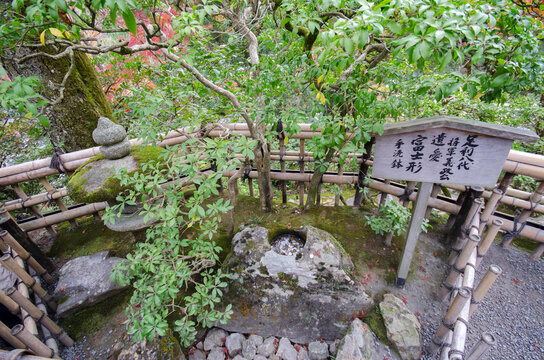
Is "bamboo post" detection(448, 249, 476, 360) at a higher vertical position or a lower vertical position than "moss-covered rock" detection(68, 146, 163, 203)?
Result: lower

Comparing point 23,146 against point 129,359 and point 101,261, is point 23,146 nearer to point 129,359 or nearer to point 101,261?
point 101,261

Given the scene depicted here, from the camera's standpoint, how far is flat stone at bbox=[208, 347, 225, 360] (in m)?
2.56

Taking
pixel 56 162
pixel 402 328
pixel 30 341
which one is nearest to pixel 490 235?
pixel 402 328

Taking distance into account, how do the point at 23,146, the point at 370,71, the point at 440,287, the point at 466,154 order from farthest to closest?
the point at 23,146, the point at 440,287, the point at 370,71, the point at 466,154

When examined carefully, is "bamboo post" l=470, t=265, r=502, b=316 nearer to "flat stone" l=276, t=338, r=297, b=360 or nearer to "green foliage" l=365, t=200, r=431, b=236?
"green foliage" l=365, t=200, r=431, b=236

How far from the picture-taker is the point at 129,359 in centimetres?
224

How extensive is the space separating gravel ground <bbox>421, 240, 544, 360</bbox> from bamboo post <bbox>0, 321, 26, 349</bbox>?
3.82 metres

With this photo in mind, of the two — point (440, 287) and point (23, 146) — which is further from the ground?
point (23, 146)

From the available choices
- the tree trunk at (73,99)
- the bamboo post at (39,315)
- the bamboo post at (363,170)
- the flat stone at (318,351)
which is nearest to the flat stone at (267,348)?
the flat stone at (318,351)

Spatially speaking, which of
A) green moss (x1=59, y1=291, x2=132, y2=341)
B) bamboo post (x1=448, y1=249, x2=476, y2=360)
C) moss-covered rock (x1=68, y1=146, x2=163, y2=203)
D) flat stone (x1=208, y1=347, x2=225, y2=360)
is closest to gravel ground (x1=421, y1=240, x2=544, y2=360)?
bamboo post (x1=448, y1=249, x2=476, y2=360)

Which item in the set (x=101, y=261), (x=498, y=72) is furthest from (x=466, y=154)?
(x=101, y=261)

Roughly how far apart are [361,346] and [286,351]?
82 centimetres

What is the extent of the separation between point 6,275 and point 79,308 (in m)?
0.82

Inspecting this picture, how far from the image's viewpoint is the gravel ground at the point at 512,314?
2.56 meters
